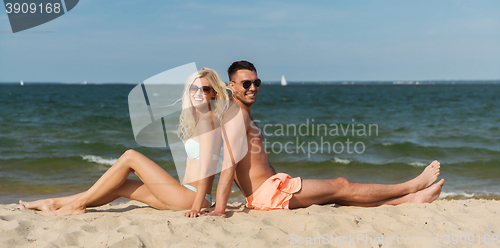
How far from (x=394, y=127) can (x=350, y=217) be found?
12827 millimetres

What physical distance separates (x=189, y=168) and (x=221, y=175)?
47 centimetres

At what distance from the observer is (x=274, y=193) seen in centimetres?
392

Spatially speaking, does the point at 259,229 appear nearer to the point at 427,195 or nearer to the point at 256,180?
the point at 256,180

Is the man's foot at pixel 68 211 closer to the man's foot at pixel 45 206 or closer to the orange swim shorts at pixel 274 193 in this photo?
the man's foot at pixel 45 206

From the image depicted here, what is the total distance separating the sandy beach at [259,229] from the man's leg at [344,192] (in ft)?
0.64

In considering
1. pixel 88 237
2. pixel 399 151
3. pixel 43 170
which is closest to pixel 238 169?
pixel 88 237

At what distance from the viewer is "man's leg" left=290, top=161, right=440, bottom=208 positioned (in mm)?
4039

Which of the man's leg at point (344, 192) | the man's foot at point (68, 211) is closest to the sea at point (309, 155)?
the man's leg at point (344, 192)

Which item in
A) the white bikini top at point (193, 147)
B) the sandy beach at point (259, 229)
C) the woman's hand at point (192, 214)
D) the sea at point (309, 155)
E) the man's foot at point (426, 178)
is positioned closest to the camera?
the sandy beach at point (259, 229)

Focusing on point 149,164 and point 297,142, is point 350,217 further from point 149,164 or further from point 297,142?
point 297,142

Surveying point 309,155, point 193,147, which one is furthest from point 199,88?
point 309,155

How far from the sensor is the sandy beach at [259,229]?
311 cm

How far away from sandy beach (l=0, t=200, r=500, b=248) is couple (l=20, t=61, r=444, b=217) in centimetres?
16

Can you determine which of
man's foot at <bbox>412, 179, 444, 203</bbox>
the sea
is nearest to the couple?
man's foot at <bbox>412, 179, 444, 203</bbox>
